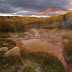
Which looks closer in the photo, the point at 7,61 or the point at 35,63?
the point at 7,61

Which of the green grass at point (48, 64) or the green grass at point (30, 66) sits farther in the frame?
the green grass at point (48, 64)

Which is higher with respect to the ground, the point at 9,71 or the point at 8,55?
the point at 8,55

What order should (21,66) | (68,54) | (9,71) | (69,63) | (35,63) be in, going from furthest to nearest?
(68,54) → (69,63) → (35,63) → (21,66) → (9,71)

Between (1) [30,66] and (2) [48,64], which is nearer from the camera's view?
(1) [30,66]

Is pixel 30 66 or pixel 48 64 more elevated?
pixel 30 66

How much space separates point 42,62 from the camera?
5879 millimetres

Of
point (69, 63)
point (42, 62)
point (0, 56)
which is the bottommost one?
point (69, 63)

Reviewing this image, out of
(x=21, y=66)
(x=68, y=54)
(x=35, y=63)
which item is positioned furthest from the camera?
(x=68, y=54)

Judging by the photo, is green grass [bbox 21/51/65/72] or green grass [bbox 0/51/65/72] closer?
green grass [bbox 0/51/65/72]

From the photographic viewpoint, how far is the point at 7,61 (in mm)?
5375

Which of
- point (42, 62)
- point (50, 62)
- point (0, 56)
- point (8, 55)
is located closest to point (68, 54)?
point (50, 62)

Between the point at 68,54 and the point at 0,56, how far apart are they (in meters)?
6.25

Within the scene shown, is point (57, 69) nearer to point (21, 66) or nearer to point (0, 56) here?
point (21, 66)

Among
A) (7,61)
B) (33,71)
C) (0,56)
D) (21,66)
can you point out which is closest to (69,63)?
(33,71)
